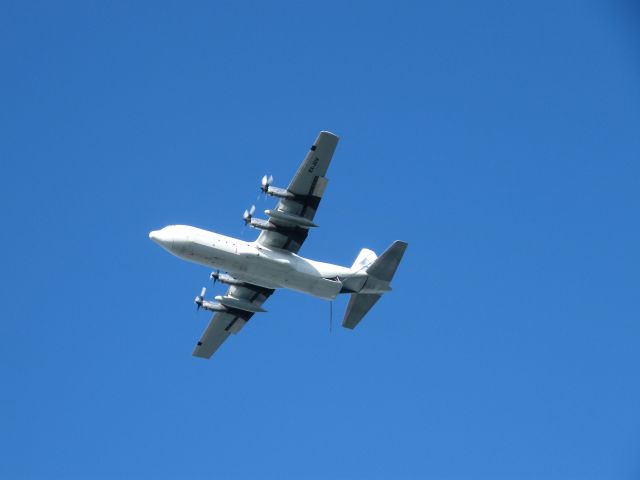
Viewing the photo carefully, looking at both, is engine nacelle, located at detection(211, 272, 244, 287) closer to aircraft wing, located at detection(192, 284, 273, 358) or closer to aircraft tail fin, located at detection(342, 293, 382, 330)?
aircraft wing, located at detection(192, 284, 273, 358)

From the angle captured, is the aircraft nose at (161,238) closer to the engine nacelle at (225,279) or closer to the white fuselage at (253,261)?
the white fuselage at (253,261)

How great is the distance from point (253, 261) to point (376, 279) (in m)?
7.59

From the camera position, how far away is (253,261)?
5325 centimetres

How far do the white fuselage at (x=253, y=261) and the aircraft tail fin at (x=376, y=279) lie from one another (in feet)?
2.55

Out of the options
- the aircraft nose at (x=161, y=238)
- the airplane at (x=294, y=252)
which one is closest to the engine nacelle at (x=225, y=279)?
the airplane at (x=294, y=252)

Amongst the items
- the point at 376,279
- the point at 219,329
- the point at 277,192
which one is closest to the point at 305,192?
the point at 277,192

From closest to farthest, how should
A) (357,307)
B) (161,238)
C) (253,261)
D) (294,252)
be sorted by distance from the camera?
(161,238)
(253,261)
(294,252)
(357,307)

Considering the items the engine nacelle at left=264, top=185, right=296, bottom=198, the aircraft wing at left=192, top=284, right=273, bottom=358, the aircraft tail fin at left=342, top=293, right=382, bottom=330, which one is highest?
the engine nacelle at left=264, top=185, right=296, bottom=198

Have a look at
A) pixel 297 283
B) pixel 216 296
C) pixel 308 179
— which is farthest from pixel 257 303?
pixel 308 179

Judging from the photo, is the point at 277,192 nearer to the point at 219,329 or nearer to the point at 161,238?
the point at 161,238

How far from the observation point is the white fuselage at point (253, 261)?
52438mm

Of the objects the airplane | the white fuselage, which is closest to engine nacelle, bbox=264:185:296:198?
the airplane

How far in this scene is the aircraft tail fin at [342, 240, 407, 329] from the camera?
55062 millimetres

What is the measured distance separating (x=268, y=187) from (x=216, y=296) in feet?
33.2
